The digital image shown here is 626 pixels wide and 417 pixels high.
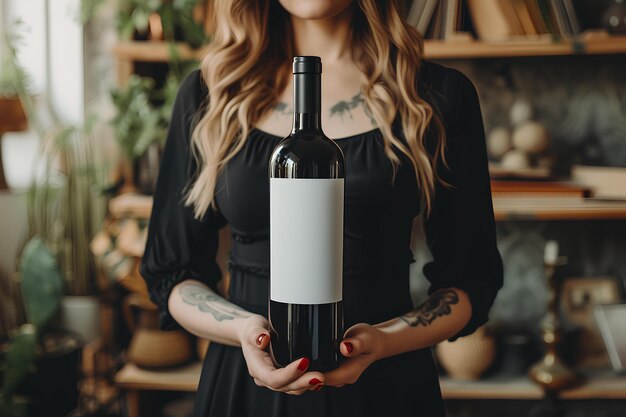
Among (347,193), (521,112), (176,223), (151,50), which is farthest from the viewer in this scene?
(521,112)

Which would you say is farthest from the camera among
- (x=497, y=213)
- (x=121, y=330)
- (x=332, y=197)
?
(x=121, y=330)

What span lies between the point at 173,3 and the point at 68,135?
21.6 inches

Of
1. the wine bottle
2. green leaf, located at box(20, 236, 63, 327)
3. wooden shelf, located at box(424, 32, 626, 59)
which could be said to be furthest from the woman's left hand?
green leaf, located at box(20, 236, 63, 327)

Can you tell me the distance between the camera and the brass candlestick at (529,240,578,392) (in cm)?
183

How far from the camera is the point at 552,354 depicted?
6.12 ft

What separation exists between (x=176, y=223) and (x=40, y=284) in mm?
1136

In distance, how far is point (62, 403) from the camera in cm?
191

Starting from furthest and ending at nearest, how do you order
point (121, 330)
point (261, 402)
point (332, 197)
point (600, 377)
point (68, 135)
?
point (121, 330) < point (68, 135) < point (600, 377) < point (261, 402) < point (332, 197)

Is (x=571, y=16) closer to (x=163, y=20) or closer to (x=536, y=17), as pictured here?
(x=536, y=17)

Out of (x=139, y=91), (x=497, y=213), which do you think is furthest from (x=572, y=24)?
(x=139, y=91)

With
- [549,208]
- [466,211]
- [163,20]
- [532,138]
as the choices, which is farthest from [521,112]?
[466,211]

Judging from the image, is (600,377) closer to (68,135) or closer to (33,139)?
(68,135)

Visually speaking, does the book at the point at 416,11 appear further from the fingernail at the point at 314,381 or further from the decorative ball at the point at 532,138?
the fingernail at the point at 314,381

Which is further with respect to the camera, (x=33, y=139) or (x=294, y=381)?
(x=33, y=139)
